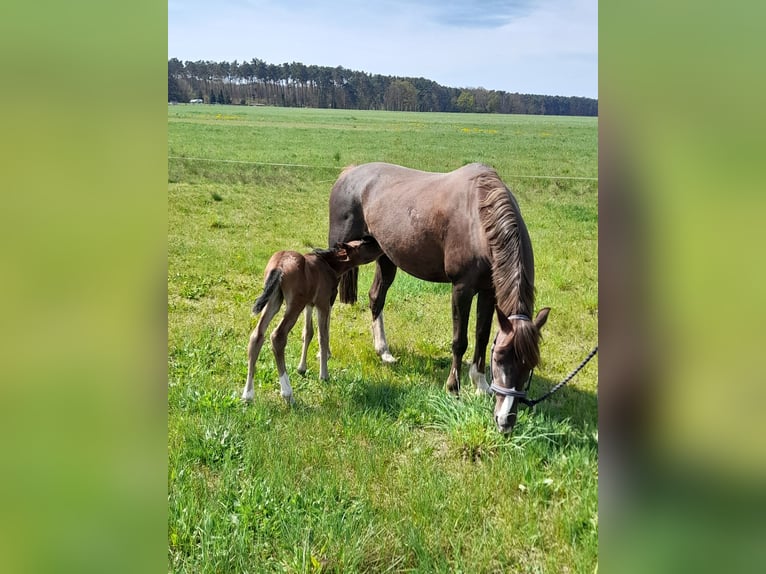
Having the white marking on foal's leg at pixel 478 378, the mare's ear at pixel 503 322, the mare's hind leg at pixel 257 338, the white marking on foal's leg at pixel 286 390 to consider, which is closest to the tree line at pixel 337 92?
the mare's ear at pixel 503 322

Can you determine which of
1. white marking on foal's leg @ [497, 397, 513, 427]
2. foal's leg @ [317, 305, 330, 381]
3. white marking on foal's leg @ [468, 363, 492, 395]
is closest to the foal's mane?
white marking on foal's leg @ [497, 397, 513, 427]

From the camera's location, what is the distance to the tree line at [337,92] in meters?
2.54

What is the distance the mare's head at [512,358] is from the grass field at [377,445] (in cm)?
16

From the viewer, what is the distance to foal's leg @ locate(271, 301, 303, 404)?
4.53 meters

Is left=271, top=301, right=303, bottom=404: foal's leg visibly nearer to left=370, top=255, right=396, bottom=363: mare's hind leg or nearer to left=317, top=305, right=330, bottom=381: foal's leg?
left=317, top=305, right=330, bottom=381: foal's leg

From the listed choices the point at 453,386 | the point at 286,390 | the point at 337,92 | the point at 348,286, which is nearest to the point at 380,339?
the point at 348,286

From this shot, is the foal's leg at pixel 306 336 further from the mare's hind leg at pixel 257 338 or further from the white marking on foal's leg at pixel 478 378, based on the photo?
the white marking on foal's leg at pixel 478 378

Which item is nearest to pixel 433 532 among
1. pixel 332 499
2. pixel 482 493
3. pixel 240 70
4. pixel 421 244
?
pixel 482 493

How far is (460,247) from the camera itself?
15.3 ft
